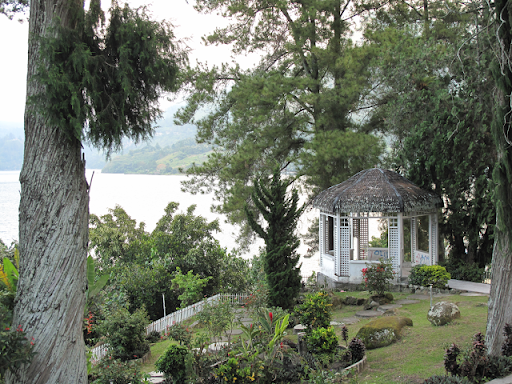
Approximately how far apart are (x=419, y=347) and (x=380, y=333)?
71cm

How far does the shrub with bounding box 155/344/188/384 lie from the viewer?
5.68 m

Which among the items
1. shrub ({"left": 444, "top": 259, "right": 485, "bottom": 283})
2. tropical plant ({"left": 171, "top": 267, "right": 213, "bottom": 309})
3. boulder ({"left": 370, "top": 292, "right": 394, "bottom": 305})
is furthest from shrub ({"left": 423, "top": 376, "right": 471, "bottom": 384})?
shrub ({"left": 444, "top": 259, "right": 485, "bottom": 283})

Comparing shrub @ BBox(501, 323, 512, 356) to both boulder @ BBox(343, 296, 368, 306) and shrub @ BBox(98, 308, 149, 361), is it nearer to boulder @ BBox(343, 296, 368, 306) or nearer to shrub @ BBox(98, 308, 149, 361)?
boulder @ BBox(343, 296, 368, 306)


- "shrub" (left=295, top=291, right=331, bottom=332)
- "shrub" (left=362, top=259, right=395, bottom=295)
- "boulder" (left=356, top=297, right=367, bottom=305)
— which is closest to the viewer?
"shrub" (left=295, top=291, right=331, bottom=332)

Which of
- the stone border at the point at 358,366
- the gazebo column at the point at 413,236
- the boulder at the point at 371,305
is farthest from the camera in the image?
the gazebo column at the point at 413,236

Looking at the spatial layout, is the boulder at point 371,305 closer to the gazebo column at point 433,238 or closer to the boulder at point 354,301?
the boulder at point 354,301

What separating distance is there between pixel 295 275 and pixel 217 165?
9186 mm

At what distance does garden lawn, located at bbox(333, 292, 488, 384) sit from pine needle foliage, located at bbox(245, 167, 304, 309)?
1.46 metres

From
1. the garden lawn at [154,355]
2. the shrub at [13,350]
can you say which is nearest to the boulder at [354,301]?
the garden lawn at [154,355]

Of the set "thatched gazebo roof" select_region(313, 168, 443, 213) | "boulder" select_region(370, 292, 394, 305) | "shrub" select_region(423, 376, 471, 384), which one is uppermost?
"thatched gazebo roof" select_region(313, 168, 443, 213)

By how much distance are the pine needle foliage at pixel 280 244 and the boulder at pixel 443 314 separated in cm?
301

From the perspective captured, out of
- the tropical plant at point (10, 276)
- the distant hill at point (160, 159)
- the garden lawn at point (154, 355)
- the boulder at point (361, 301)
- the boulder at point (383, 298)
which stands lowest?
the garden lawn at point (154, 355)

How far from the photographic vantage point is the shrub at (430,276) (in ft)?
37.4

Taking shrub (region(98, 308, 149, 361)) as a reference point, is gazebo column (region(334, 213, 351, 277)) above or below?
above
